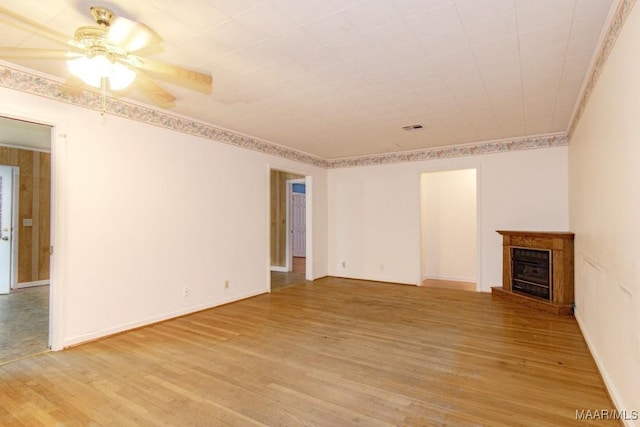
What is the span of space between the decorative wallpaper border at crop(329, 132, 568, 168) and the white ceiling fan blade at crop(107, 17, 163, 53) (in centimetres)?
481

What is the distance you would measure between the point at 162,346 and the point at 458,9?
357 cm

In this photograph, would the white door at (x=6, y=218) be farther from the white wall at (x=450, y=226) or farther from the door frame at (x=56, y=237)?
the white wall at (x=450, y=226)

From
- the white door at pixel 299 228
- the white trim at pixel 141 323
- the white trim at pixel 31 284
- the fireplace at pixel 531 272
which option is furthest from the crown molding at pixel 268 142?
the white trim at pixel 31 284

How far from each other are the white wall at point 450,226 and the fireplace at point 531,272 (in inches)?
64.4

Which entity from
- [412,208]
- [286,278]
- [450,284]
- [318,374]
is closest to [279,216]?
[286,278]

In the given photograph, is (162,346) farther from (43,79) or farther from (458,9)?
(458,9)

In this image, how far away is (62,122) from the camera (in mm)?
2973

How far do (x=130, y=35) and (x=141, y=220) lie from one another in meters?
2.31

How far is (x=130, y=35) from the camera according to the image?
69.7 inches

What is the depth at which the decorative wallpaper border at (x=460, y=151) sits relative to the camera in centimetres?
482

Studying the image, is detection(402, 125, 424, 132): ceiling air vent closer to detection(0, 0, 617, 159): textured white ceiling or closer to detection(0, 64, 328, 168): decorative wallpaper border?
detection(0, 0, 617, 159): textured white ceiling

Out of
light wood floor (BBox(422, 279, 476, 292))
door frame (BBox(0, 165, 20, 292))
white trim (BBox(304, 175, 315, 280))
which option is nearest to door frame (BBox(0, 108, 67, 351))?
door frame (BBox(0, 165, 20, 292))

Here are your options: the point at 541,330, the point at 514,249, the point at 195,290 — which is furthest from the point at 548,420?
the point at 195,290

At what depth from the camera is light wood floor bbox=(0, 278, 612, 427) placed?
2.00m
